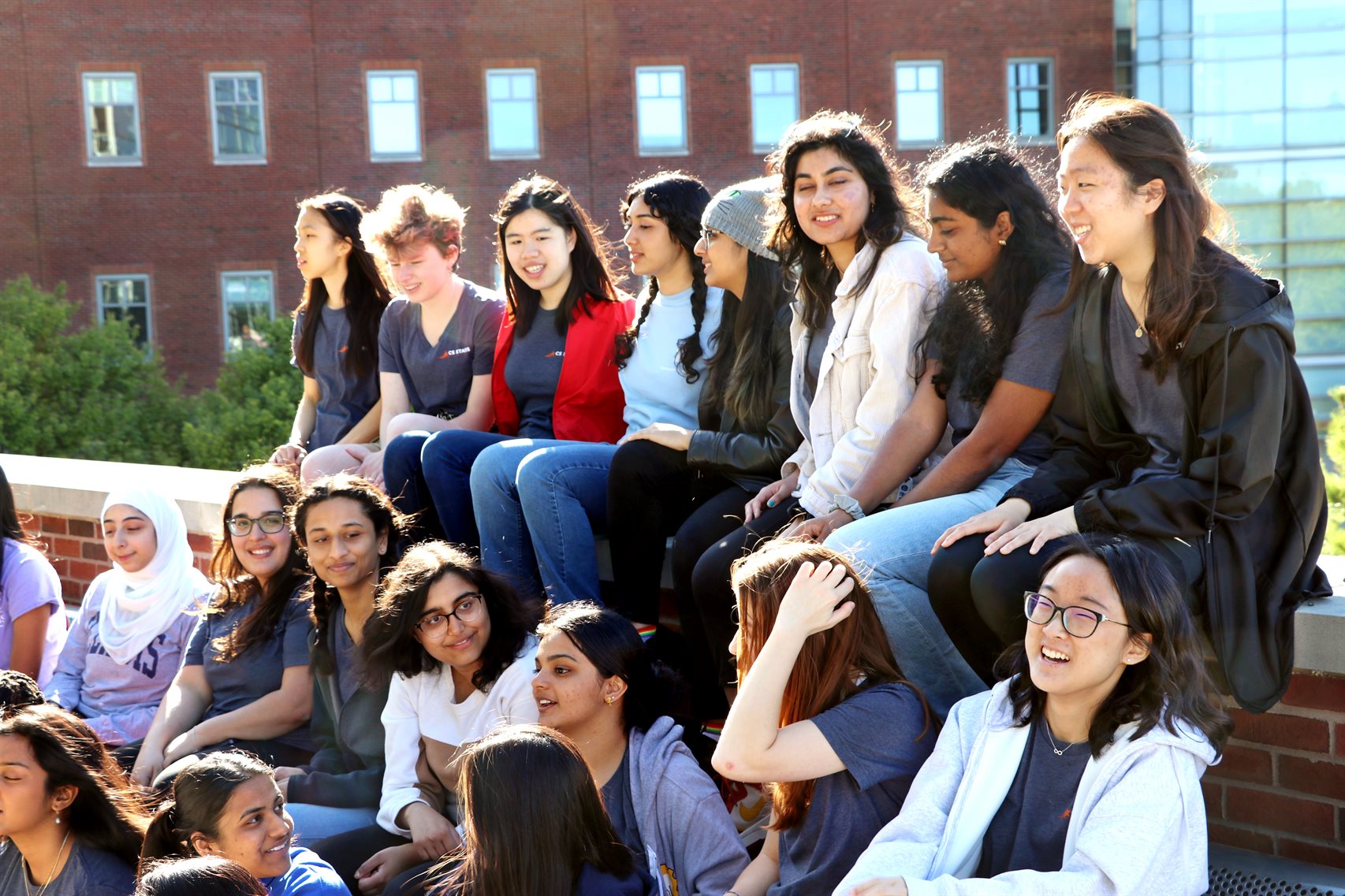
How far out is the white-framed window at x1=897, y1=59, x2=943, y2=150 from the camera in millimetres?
21750

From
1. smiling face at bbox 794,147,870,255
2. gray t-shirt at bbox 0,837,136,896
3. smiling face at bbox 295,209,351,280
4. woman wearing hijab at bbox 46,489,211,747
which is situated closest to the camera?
gray t-shirt at bbox 0,837,136,896

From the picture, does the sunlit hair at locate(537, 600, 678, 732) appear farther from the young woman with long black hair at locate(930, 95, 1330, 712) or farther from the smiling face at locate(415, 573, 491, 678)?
the young woman with long black hair at locate(930, 95, 1330, 712)

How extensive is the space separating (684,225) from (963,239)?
1.32m

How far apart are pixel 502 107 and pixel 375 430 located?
55.5 ft

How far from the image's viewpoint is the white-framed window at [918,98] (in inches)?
856

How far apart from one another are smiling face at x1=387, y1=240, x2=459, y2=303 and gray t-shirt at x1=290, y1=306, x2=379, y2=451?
1.84 feet

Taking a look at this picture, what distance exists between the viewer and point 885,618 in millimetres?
3102

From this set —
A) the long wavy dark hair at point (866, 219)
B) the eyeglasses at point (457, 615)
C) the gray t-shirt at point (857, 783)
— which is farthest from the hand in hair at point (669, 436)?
the gray t-shirt at point (857, 783)

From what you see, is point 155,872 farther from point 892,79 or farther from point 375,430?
point 892,79

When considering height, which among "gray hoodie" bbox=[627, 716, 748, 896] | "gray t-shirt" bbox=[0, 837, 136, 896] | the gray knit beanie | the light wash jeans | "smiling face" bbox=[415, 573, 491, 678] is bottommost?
the light wash jeans

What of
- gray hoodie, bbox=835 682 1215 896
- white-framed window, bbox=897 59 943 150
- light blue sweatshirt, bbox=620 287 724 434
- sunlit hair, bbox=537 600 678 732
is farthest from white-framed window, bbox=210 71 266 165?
gray hoodie, bbox=835 682 1215 896

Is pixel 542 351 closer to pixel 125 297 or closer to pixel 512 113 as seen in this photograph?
pixel 512 113

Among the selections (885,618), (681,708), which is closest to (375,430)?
(681,708)

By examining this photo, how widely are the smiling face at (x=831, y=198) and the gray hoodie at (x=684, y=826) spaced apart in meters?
1.50
